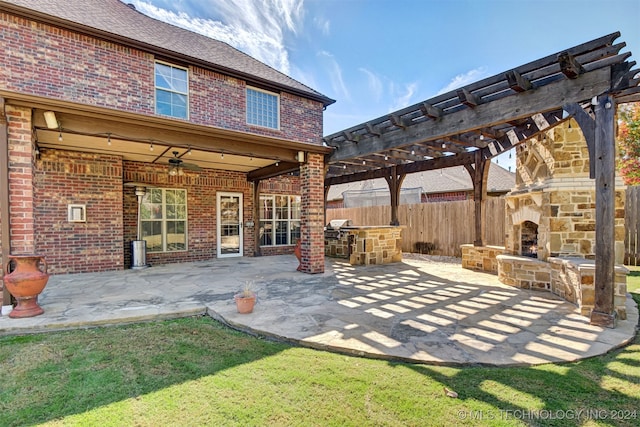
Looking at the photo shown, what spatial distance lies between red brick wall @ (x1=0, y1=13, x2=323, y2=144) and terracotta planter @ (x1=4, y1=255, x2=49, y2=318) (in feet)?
12.3

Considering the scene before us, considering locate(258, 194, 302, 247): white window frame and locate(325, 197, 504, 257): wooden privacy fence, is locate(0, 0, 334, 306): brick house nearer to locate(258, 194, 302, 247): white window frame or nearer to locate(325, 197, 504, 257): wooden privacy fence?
locate(258, 194, 302, 247): white window frame

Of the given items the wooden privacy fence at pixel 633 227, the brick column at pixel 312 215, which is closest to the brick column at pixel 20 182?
the brick column at pixel 312 215

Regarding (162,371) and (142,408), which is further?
(162,371)

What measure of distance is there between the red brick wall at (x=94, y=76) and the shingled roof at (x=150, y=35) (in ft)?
0.84

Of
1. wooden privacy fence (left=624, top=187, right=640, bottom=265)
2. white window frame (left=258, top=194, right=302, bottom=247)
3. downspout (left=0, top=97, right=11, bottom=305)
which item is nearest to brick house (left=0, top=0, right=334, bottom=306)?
downspout (left=0, top=97, right=11, bottom=305)

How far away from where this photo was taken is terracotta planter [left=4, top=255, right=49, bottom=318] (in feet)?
12.4

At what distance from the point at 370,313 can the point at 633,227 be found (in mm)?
8963

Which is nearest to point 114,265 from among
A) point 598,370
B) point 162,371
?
point 162,371

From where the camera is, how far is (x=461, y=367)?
2.73 m

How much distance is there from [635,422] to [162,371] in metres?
3.55

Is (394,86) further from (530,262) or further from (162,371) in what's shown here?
(162,371)

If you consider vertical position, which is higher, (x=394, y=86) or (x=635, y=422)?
(x=394, y=86)

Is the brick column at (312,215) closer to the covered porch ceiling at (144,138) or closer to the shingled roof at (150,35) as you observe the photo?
the covered porch ceiling at (144,138)

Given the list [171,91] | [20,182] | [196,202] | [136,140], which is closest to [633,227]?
[136,140]
